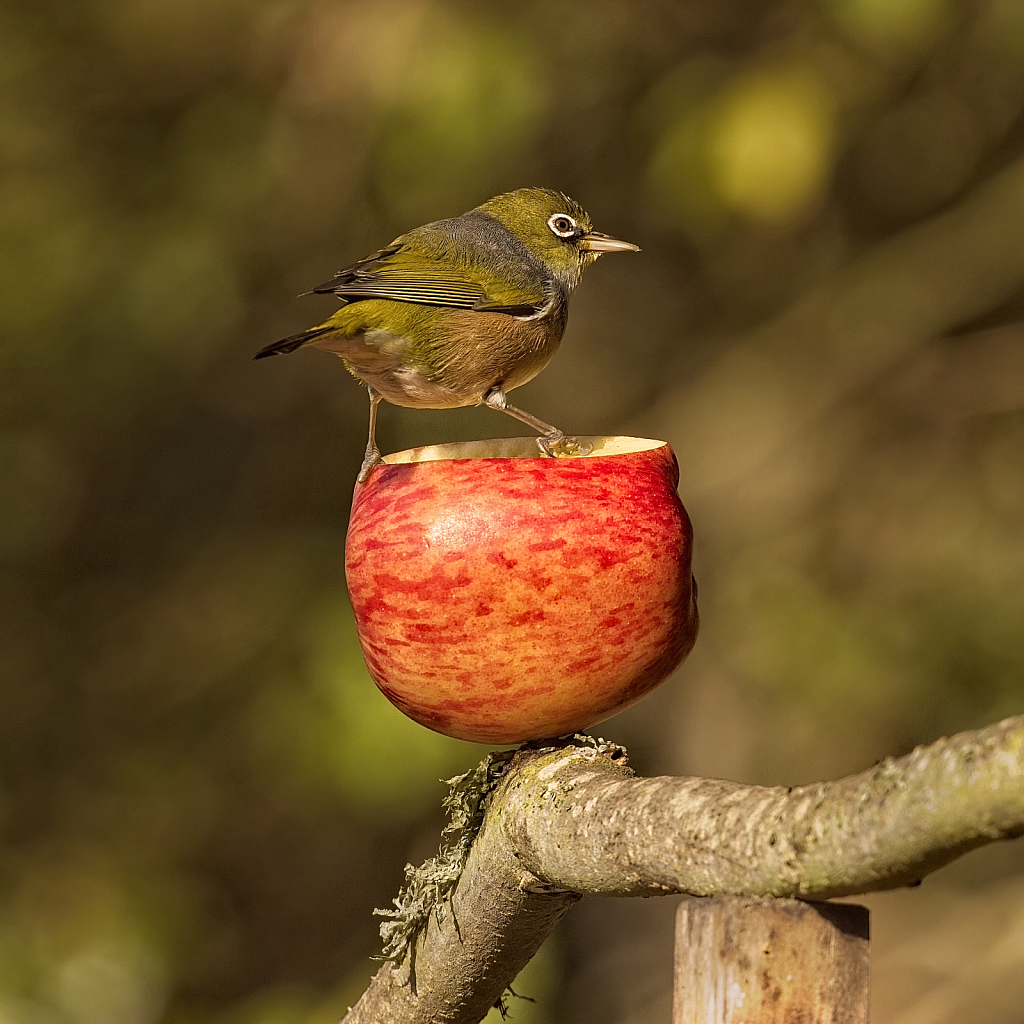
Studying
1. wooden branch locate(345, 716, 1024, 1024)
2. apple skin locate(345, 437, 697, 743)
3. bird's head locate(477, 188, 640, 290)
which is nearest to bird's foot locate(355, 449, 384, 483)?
apple skin locate(345, 437, 697, 743)

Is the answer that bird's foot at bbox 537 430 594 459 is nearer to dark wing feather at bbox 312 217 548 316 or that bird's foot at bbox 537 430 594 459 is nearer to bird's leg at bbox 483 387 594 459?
bird's leg at bbox 483 387 594 459

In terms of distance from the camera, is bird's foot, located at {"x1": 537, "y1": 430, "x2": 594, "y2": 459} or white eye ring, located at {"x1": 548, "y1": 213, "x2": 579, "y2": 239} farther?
white eye ring, located at {"x1": 548, "y1": 213, "x2": 579, "y2": 239}

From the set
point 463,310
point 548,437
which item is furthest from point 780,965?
point 463,310

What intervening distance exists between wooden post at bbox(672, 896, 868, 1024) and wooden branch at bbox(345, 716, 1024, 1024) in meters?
0.03

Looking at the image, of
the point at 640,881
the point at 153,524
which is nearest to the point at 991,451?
the point at 153,524

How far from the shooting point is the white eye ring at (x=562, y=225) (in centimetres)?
288

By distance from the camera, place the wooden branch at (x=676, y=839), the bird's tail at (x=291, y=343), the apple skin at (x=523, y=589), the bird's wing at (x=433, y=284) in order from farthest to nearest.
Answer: the bird's wing at (x=433, y=284) < the bird's tail at (x=291, y=343) < the apple skin at (x=523, y=589) < the wooden branch at (x=676, y=839)

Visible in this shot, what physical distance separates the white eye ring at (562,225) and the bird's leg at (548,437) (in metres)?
0.42

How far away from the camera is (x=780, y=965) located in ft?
4.64

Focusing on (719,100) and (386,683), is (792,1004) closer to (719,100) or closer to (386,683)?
(386,683)

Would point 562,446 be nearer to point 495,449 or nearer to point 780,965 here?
point 495,449

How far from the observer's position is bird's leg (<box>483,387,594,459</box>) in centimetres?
238

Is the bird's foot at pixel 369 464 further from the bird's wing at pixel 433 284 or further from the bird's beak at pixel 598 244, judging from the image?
the bird's beak at pixel 598 244

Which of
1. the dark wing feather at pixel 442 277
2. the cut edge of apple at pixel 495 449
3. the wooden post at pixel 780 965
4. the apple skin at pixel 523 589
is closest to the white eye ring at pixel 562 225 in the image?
the dark wing feather at pixel 442 277
